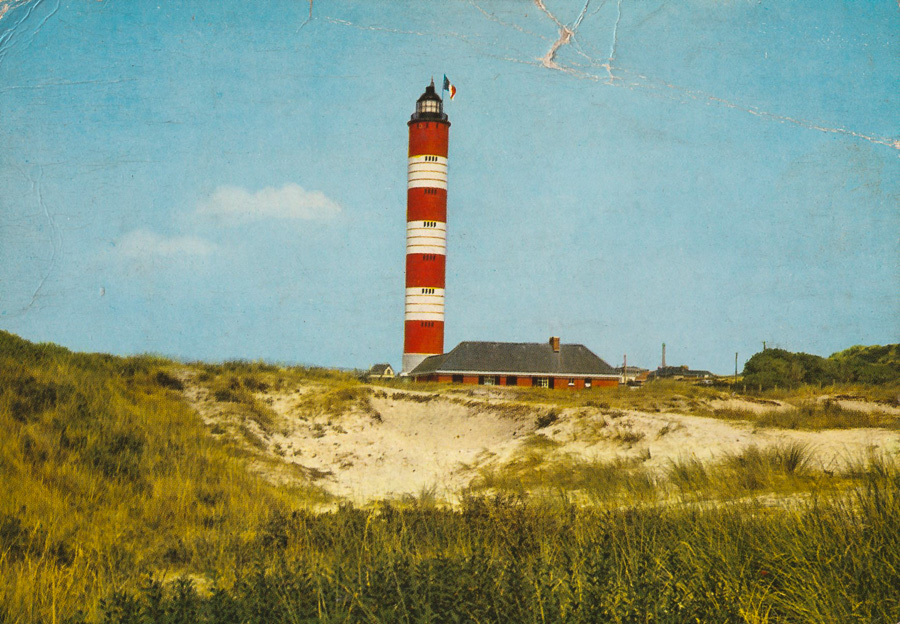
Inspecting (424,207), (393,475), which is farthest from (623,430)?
(424,207)

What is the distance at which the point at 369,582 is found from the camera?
21.4ft

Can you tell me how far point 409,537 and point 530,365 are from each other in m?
44.5

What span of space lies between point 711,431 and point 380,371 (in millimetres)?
55488

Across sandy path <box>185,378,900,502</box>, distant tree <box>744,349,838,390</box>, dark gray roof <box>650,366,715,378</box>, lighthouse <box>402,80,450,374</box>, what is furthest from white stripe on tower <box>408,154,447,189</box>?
dark gray roof <box>650,366,715,378</box>

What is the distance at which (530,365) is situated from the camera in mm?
53812

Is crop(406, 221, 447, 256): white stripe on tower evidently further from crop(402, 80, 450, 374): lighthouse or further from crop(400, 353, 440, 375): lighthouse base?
crop(400, 353, 440, 375): lighthouse base

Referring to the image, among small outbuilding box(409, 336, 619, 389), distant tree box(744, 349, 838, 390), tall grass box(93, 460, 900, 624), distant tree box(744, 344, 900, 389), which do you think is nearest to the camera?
tall grass box(93, 460, 900, 624)

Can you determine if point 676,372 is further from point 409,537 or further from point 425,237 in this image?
point 409,537

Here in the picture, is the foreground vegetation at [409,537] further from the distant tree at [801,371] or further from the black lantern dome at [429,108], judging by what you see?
the black lantern dome at [429,108]

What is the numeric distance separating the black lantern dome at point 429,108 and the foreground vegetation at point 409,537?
33.6m

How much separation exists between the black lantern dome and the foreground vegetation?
33.6 m

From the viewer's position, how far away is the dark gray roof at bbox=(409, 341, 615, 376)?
173 feet

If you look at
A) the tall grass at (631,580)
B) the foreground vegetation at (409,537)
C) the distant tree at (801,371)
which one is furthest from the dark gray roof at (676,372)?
the tall grass at (631,580)

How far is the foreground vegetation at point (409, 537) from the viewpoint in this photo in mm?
5988
